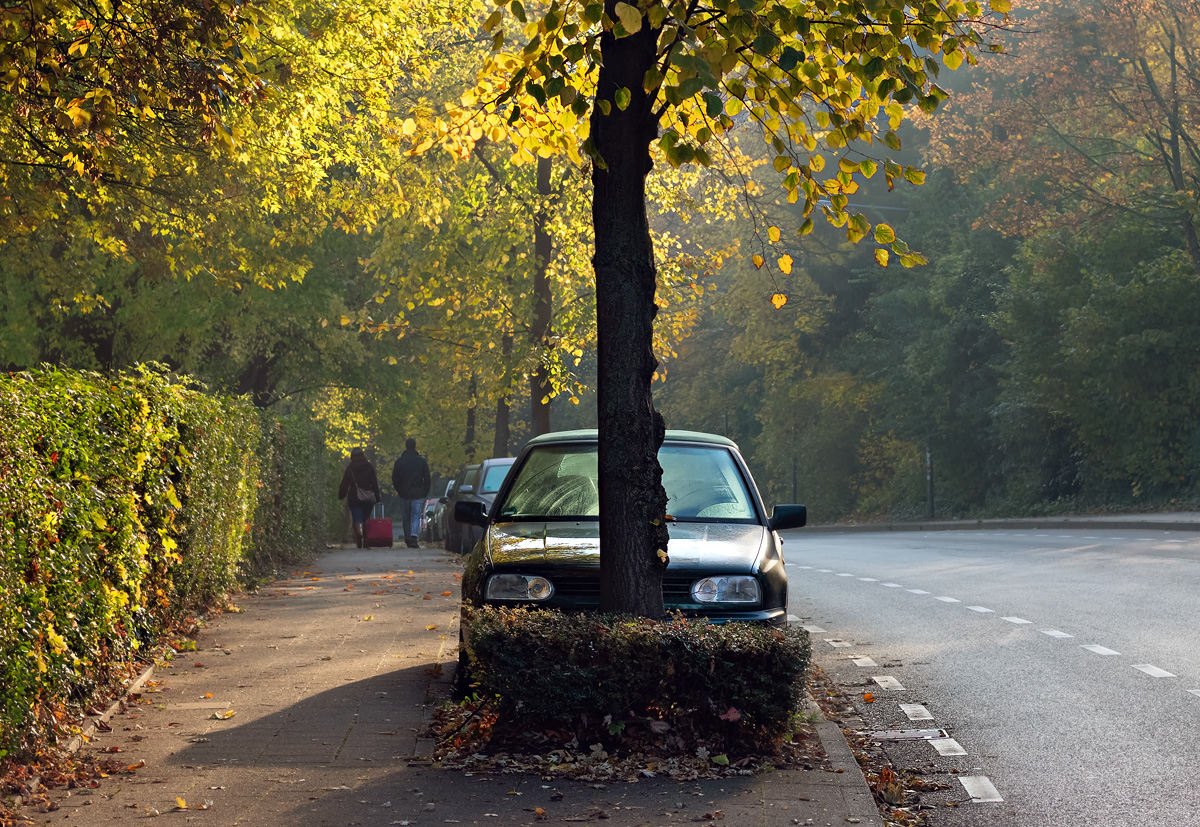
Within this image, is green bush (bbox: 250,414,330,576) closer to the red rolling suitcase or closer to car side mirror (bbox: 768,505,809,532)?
the red rolling suitcase

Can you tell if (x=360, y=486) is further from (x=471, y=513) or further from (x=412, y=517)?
(x=471, y=513)

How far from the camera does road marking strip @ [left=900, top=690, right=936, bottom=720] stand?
8.02m

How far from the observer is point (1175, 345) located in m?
33.0

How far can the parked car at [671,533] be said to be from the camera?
24.2 feet

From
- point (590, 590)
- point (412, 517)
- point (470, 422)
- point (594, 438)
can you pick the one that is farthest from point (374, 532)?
point (470, 422)

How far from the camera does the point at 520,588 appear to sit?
7.40 m

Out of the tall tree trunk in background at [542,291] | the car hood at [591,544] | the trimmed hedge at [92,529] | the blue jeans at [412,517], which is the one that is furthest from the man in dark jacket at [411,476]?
the car hood at [591,544]

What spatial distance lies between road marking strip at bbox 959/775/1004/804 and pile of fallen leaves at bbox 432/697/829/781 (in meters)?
0.68

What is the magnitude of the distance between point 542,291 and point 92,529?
1871cm

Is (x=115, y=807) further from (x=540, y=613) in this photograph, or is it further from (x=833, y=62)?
(x=833, y=62)

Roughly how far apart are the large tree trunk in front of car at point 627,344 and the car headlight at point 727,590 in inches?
22.3

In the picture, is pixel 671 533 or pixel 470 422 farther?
pixel 470 422

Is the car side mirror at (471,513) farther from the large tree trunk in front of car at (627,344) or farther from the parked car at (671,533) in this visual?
the large tree trunk in front of car at (627,344)

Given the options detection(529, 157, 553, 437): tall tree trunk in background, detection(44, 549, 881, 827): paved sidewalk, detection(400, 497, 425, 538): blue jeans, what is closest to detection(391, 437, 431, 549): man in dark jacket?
detection(400, 497, 425, 538): blue jeans
